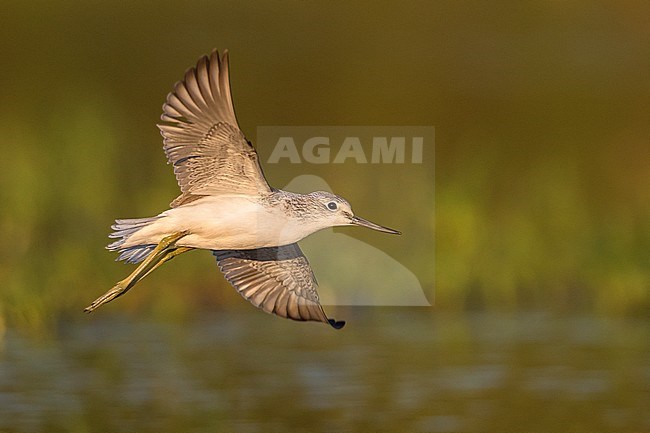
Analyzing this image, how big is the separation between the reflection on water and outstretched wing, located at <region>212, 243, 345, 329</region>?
754 mm

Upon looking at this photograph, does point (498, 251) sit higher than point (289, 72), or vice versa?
point (289, 72)

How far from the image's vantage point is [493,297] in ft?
22.4

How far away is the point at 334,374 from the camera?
589 cm

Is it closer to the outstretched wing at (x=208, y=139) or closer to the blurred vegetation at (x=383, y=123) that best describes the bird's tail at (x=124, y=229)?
the outstretched wing at (x=208, y=139)

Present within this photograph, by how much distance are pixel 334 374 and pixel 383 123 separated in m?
2.32

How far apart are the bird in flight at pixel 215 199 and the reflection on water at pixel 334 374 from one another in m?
1.00

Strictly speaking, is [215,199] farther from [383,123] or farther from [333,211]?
[383,123]

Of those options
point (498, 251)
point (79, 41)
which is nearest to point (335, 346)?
point (498, 251)

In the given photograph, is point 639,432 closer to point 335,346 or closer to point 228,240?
point 335,346

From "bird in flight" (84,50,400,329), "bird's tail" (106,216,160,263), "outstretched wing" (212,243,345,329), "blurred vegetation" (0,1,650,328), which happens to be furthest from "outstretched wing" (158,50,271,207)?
"blurred vegetation" (0,1,650,328)

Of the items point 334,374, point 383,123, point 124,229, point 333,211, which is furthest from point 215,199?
point 383,123

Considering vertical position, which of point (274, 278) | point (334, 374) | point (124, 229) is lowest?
point (334, 374)

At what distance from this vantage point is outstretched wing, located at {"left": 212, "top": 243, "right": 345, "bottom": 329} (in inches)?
191

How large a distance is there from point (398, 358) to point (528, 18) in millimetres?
3429
